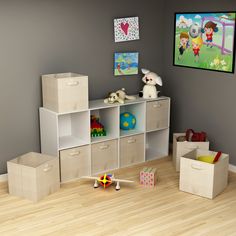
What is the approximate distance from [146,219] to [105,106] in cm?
120

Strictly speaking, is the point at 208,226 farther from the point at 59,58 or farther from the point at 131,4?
the point at 131,4

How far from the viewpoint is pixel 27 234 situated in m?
2.68

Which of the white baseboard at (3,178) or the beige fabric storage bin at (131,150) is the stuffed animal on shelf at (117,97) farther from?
the white baseboard at (3,178)

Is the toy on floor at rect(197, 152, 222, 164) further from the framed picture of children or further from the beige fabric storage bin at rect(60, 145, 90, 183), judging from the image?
the beige fabric storage bin at rect(60, 145, 90, 183)

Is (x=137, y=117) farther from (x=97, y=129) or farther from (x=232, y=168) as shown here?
(x=232, y=168)

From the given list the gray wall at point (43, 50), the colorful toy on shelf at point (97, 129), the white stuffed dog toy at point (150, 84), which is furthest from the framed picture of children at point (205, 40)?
the colorful toy on shelf at point (97, 129)

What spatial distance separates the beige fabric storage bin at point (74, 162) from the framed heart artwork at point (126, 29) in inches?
46.9

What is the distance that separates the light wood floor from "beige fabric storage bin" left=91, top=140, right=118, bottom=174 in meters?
0.24

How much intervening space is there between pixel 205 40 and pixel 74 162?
1696 millimetres

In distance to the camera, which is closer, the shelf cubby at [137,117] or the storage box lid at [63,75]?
the storage box lid at [63,75]

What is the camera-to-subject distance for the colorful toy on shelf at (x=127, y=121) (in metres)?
3.97

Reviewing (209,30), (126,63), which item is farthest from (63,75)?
(209,30)

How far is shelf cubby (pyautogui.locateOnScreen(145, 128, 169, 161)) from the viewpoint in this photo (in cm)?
422

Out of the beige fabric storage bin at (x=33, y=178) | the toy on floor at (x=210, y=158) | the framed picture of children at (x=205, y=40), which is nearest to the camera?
the beige fabric storage bin at (x=33, y=178)
